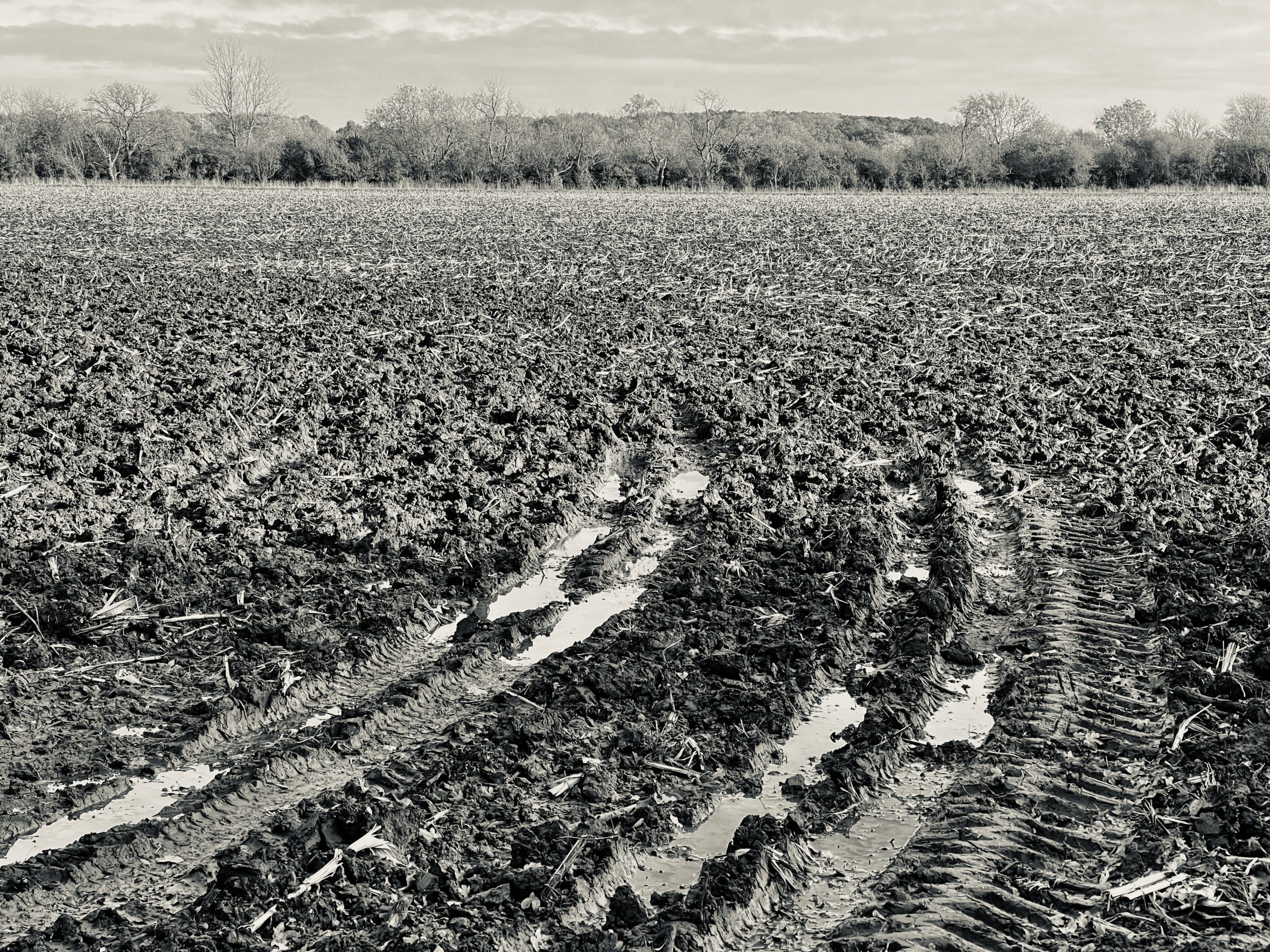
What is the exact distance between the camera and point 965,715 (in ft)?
16.5

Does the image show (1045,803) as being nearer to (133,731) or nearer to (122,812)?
(122,812)

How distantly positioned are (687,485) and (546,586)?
7.27ft

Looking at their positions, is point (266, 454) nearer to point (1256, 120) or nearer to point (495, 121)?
point (495, 121)

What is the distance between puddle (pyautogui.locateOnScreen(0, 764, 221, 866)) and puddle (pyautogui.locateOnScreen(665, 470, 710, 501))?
4.31 metres

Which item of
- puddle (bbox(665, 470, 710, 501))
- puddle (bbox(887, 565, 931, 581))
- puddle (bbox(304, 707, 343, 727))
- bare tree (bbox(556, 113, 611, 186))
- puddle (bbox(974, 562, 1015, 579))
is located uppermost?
bare tree (bbox(556, 113, 611, 186))

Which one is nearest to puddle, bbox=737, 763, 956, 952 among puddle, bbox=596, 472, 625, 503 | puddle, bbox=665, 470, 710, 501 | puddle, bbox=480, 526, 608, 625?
puddle, bbox=480, 526, 608, 625

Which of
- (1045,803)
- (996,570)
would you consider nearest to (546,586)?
(996,570)

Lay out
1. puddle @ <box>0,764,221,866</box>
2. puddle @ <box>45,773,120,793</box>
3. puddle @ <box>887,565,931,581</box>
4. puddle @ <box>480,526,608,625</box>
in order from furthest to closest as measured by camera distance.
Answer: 1. puddle @ <box>887,565,931,581</box>
2. puddle @ <box>480,526,608,625</box>
3. puddle @ <box>45,773,120,793</box>
4. puddle @ <box>0,764,221,866</box>

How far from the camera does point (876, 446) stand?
9.13 metres

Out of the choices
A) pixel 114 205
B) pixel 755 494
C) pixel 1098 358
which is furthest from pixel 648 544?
pixel 114 205

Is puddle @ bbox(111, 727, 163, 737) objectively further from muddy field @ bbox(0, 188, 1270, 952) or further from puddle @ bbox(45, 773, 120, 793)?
puddle @ bbox(45, 773, 120, 793)

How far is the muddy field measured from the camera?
367 centimetres

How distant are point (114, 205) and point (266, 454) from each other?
35.3 metres

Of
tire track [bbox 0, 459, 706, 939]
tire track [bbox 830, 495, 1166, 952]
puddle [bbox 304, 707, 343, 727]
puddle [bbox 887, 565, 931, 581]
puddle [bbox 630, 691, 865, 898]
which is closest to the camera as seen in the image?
tire track [bbox 830, 495, 1166, 952]
